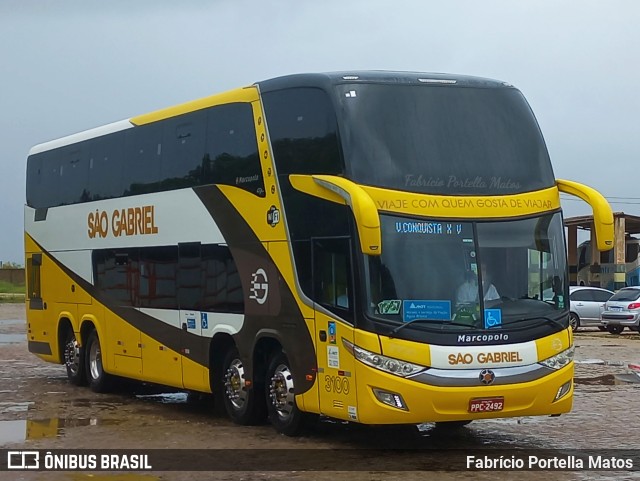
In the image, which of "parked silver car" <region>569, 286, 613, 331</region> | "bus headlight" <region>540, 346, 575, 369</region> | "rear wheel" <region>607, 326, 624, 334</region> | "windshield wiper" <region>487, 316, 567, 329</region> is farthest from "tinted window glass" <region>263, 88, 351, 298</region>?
"parked silver car" <region>569, 286, 613, 331</region>

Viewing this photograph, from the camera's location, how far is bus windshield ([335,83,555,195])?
39.8ft

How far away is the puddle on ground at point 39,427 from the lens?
1370 centimetres

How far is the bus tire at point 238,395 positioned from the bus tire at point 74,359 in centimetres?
527

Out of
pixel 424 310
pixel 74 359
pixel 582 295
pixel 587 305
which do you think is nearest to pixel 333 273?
pixel 424 310

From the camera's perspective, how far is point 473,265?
11930 mm

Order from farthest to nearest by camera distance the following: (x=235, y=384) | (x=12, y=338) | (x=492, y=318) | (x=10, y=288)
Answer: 1. (x=10, y=288)
2. (x=12, y=338)
3. (x=235, y=384)
4. (x=492, y=318)

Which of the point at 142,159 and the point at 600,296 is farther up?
the point at 142,159

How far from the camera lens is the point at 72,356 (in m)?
20.1

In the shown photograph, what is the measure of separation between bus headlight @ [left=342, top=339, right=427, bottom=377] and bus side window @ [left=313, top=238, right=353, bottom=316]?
1.95 feet

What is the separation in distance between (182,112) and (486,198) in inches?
223

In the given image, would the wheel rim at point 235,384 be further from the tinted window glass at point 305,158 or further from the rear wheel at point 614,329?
the rear wheel at point 614,329

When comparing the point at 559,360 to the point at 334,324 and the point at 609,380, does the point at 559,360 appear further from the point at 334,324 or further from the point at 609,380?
the point at 609,380

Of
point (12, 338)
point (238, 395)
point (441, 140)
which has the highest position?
point (441, 140)

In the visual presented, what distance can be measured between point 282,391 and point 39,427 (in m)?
3.30
